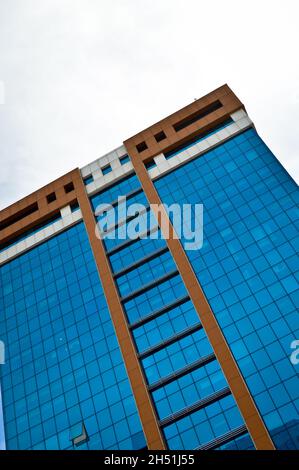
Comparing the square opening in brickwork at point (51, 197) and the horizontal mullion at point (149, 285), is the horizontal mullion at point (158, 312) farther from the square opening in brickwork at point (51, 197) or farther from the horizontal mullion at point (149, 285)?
the square opening in brickwork at point (51, 197)

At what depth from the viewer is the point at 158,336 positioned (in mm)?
45688

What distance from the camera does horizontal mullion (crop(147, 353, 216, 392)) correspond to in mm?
41969

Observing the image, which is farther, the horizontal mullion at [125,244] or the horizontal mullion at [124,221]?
the horizontal mullion at [124,221]

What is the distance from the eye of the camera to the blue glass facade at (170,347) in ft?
129

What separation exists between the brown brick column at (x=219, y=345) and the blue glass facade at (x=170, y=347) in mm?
636

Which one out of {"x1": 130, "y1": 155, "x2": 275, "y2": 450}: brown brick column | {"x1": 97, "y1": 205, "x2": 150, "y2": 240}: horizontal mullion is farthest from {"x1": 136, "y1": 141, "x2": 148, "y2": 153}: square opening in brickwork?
{"x1": 97, "y1": 205, "x2": 150, "y2": 240}: horizontal mullion

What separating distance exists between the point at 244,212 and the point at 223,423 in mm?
20712

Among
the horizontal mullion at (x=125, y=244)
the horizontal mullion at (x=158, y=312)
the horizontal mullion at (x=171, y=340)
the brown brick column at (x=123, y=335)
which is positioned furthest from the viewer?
the horizontal mullion at (x=125, y=244)

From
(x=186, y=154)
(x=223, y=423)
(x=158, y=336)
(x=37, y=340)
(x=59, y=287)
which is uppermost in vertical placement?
(x=186, y=154)

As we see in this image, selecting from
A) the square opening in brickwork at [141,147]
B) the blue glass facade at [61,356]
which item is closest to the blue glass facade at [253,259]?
the square opening in brickwork at [141,147]

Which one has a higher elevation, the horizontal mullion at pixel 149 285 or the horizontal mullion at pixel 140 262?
the horizontal mullion at pixel 140 262

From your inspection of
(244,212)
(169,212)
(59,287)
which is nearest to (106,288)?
(59,287)
